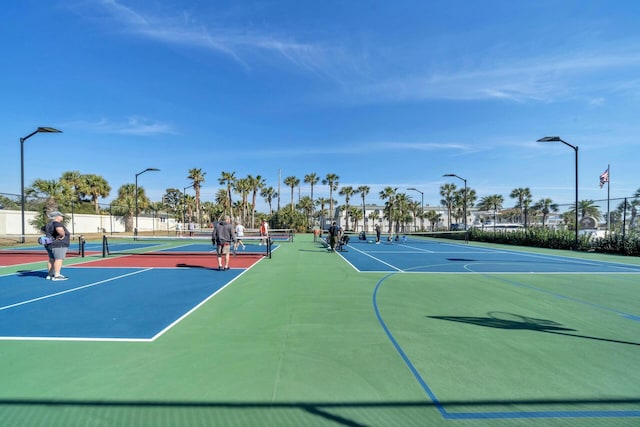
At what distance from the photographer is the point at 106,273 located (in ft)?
33.8

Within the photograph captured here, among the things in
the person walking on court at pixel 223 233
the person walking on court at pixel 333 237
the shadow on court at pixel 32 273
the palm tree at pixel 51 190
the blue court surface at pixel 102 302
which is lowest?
the blue court surface at pixel 102 302

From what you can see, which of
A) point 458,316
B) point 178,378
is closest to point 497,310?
point 458,316

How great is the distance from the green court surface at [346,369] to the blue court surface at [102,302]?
435 millimetres

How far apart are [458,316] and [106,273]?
10639mm

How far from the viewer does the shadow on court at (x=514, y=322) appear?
17.2ft

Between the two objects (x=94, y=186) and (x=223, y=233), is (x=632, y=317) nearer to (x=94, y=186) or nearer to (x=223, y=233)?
(x=223, y=233)

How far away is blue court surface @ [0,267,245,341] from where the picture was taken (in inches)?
197

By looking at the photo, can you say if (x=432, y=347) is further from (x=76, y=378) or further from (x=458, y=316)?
(x=76, y=378)

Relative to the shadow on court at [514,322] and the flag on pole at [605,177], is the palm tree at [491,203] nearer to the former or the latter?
the flag on pole at [605,177]

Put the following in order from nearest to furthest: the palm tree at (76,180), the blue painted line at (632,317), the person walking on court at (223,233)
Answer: the blue painted line at (632,317), the person walking on court at (223,233), the palm tree at (76,180)

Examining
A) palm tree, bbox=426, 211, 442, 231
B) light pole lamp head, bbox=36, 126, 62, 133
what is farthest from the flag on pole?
palm tree, bbox=426, 211, 442, 231

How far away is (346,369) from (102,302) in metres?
5.76

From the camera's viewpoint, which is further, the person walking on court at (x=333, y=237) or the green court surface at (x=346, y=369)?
the person walking on court at (x=333, y=237)

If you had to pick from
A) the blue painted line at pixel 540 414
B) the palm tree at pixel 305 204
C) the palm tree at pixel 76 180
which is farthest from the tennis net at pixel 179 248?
the palm tree at pixel 305 204
